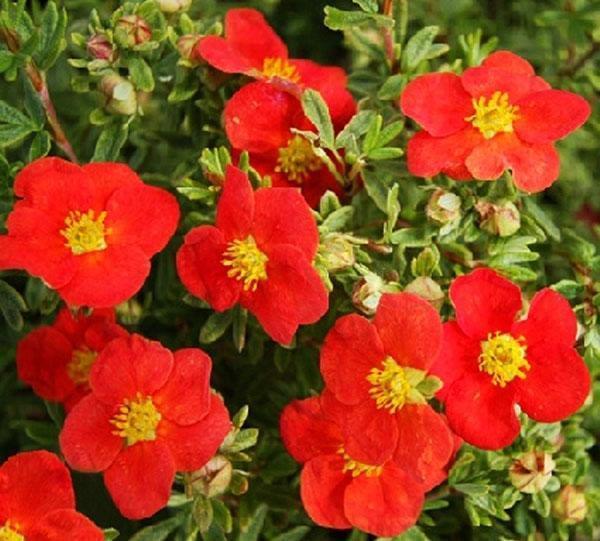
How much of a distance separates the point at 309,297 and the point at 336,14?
44 centimetres

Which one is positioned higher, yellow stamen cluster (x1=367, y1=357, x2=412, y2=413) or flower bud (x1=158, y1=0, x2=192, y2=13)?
flower bud (x1=158, y1=0, x2=192, y2=13)

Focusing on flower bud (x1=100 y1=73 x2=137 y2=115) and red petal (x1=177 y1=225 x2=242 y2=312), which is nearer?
red petal (x1=177 y1=225 x2=242 y2=312)

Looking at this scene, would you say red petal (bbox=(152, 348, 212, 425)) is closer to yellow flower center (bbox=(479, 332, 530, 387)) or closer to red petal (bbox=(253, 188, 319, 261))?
red petal (bbox=(253, 188, 319, 261))

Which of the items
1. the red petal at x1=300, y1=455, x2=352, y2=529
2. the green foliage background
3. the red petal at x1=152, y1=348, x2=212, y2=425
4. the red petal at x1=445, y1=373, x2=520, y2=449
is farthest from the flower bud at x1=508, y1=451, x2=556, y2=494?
the red petal at x1=152, y1=348, x2=212, y2=425

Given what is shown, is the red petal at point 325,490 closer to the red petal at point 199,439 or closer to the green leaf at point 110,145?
the red petal at point 199,439

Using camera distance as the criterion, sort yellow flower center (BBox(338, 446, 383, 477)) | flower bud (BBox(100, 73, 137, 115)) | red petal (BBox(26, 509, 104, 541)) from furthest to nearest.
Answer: flower bud (BBox(100, 73, 137, 115)), yellow flower center (BBox(338, 446, 383, 477)), red petal (BBox(26, 509, 104, 541))

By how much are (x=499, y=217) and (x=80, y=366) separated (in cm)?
67

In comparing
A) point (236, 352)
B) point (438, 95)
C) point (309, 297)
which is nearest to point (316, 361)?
point (236, 352)

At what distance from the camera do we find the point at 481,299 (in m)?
1.56

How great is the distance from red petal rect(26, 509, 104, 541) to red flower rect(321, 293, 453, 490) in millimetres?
345

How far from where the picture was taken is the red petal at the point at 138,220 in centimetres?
163

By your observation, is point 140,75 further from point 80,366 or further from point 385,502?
point 385,502

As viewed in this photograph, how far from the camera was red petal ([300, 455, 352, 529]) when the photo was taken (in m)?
1.58

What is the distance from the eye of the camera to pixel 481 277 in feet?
5.11
